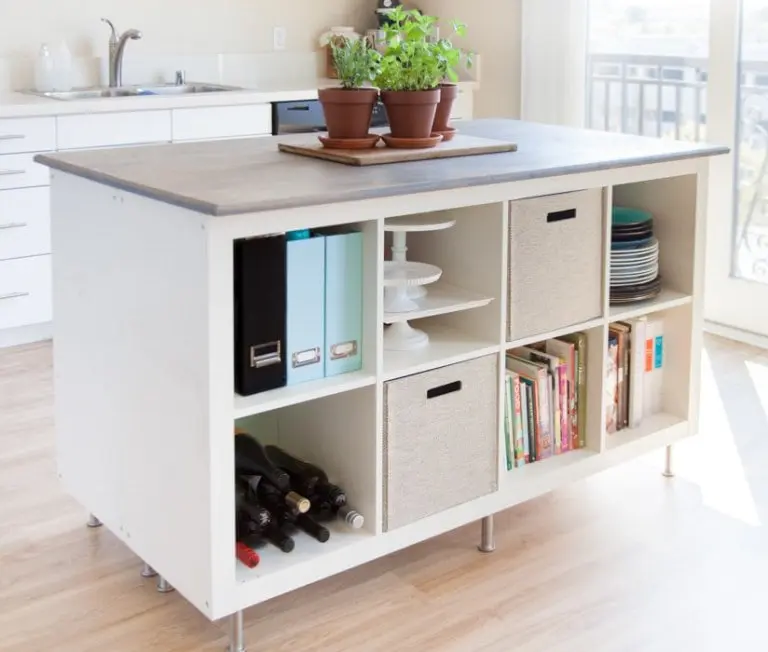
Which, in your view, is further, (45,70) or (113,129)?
(45,70)

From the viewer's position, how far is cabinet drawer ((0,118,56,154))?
155 inches

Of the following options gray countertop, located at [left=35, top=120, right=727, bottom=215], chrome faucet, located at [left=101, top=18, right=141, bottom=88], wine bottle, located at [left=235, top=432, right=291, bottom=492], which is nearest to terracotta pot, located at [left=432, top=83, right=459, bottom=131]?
gray countertop, located at [left=35, top=120, right=727, bottom=215]

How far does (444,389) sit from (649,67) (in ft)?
8.46

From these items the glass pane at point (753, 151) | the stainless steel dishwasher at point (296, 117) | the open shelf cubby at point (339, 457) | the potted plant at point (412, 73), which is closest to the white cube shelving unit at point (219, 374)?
the open shelf cubby at point (339, 457)

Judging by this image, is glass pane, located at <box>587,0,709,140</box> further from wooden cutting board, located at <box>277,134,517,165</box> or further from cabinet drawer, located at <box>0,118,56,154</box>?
cabinet drawer, located at <box>0,118,56,154</box>

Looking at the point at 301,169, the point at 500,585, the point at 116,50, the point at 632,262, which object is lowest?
the point at 500,585

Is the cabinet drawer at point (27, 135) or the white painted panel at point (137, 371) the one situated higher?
the cabinet drawer at point (27, 135)

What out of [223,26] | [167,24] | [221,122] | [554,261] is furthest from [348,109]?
[223,26]

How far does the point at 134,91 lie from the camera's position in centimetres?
471

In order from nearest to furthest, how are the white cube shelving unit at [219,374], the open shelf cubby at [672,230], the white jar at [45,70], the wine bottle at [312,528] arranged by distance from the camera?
the white cube shelving unit at [219,374] < the wine bottle at [312,528] < the open shelf cubby at [672,230] < the white jar at [45,70]

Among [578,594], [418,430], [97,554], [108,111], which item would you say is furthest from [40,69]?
[578,594]

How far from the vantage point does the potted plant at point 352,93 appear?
246 cm

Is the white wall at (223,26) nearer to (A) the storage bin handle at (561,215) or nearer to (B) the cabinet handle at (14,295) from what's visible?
(B) the cabinet handle at (14,295)

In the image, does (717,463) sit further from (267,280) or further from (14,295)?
(14,295)
